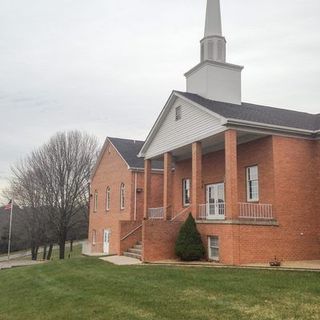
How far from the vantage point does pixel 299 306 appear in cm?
872

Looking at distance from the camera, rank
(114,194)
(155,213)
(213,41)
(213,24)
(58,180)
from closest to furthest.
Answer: (213,41) < (213,24) < (155,213) < (114,194) < (58,180)

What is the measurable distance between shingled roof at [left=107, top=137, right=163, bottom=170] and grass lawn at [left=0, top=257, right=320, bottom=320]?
1500 cm

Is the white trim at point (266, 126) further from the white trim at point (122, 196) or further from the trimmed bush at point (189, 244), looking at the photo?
the white trim at point (122, 196)

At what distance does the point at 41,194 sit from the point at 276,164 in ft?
104

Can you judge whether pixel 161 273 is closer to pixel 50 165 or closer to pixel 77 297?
pixel 77 297

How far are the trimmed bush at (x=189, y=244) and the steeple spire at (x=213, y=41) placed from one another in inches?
371


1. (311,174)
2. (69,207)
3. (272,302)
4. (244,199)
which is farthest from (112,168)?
(272,302)

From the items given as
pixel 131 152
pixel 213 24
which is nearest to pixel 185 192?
pixel 131 152

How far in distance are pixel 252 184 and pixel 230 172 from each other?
2.95 metres

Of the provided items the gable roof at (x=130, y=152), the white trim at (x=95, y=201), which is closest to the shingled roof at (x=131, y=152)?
the gable roof at (x=130, y=152)

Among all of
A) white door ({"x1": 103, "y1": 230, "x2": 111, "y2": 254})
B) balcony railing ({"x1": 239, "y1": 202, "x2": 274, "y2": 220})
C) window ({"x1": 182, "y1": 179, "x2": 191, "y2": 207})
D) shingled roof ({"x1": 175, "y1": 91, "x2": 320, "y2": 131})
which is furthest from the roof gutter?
white door ({"x1": 103, "y1": 230, "x2": 111, "y2": 254})

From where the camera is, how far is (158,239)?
1867 cm

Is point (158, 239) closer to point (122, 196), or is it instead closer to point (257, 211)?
point (257, 211)

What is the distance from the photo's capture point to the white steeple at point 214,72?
73.1ft
